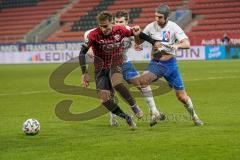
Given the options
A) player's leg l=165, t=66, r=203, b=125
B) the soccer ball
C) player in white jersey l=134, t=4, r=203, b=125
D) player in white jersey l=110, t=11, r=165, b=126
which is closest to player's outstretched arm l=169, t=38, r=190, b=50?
player in white jersey l=134, t=4, r=203, b=125

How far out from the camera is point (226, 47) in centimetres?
4291

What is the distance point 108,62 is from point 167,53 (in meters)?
1.24

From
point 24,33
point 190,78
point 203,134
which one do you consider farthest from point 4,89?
point 24,33

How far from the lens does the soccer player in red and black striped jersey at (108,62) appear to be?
35.3ft

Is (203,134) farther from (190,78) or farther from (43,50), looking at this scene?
(43,50)

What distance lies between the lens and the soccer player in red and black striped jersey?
424 inches

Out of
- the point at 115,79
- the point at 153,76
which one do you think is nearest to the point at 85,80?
the point at 115,79

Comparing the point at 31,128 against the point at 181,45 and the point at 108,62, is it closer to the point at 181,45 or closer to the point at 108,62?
the point at 108,62

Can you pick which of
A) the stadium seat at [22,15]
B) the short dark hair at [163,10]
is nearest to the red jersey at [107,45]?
the short dark hair at [163,10]

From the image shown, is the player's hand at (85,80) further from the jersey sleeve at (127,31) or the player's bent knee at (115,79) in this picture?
the jersey sleeve at (127,31)

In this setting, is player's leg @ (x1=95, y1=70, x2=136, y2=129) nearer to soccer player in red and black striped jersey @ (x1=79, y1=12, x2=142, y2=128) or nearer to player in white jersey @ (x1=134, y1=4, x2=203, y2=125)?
soccer player in red and black striped jersey @ (x1=79, y1=12, x2=142, y2=128)

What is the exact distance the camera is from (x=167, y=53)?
11.6 m

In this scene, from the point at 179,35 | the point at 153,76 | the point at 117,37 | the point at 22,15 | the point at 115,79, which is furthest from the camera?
the point at 22,15

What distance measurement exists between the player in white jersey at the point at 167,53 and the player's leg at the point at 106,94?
43.8 inches
